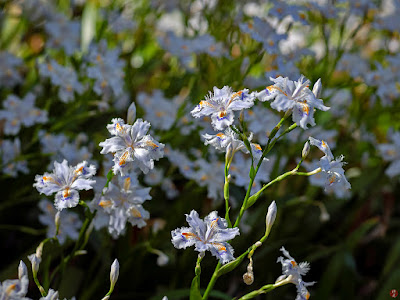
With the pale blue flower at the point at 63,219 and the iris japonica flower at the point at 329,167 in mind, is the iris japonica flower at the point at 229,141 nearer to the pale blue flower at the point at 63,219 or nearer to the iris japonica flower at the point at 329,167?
the iris japonica flower at the point at 329,167

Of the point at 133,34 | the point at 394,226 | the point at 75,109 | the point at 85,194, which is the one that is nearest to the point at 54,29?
the point at 133,34

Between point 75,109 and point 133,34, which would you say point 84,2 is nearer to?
point 133,34

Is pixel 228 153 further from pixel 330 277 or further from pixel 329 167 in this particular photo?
pixel 330 277

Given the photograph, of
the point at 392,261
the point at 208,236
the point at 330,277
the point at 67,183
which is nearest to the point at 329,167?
the point at 208,236

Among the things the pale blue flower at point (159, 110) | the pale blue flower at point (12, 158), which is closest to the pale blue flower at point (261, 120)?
the pale blue flower at point (159, 110)

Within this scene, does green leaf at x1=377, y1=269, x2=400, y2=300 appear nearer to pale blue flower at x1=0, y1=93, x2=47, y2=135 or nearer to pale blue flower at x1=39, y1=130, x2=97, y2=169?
pale blue flower at x1=39, y1=130, x2=97, y2=169

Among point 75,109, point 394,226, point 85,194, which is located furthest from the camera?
point 394,226
